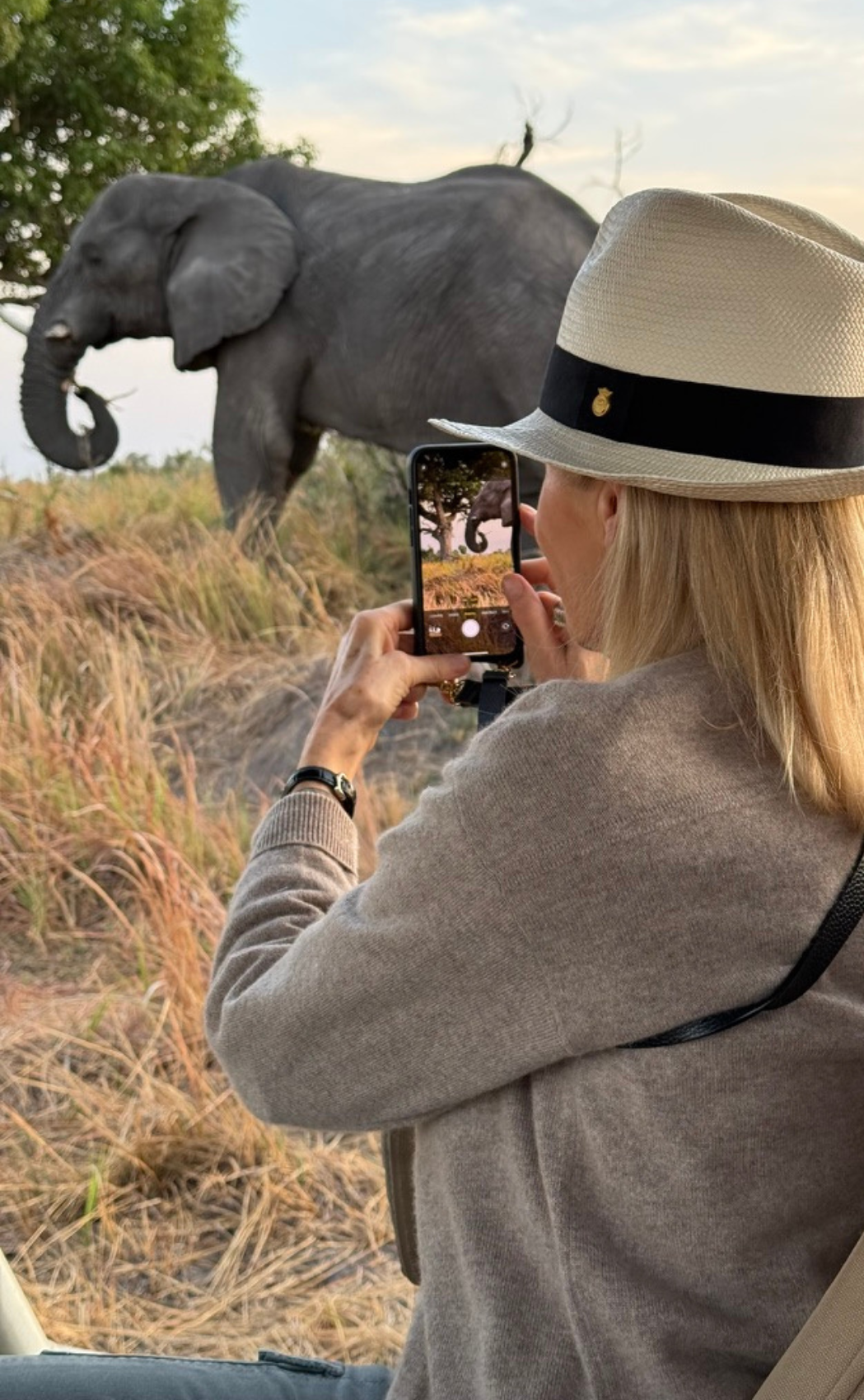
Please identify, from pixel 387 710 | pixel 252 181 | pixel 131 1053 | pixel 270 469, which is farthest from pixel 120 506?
pixel 387 710

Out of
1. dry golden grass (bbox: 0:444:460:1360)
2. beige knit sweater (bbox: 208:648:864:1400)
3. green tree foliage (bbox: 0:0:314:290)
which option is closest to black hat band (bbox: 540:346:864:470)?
beige knit sweater (bbox: 208:648:864:1400)

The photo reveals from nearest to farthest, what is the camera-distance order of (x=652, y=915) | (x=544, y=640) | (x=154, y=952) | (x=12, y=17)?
(x=652, y=915), (x=544, y=640), (x=154, y=952), (x=12, y=17)

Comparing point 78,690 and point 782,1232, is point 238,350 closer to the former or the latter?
point 78,690

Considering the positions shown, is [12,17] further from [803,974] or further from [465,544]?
[803,974]

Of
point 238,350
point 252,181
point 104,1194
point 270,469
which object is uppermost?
point 252,181

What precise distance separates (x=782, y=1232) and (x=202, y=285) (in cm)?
495

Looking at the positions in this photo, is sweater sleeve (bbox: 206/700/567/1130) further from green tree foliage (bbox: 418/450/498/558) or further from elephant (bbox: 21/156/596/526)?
elephant (bbox: 21/156/596/526)

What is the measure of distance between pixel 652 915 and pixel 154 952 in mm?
2234

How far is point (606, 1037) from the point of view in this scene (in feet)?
2.44

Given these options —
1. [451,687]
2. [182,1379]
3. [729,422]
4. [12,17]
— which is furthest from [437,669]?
[12,17]

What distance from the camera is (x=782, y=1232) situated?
785 mm

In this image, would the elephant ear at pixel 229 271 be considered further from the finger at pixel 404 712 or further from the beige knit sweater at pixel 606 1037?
the beige knit sweater at pixel 606 1037

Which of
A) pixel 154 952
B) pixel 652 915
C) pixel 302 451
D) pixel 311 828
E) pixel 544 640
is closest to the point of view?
pixel 652 915

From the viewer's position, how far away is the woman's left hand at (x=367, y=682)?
101 centimetres
